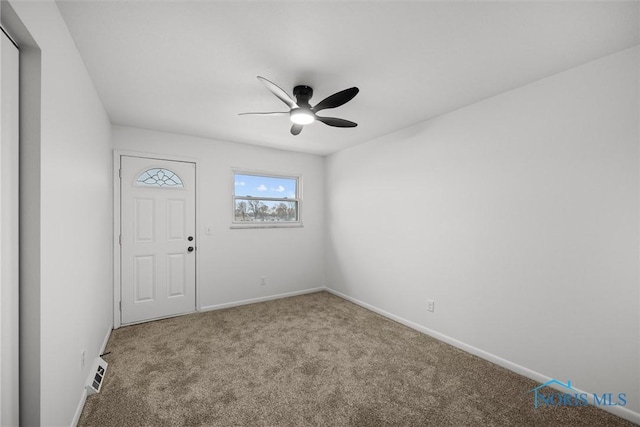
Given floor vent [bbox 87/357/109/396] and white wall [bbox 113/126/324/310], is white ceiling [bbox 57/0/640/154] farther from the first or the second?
floor vent [bbox 87/357/109/396]

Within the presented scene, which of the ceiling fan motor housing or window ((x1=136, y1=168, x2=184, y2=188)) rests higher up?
the ceiling fan motor housing

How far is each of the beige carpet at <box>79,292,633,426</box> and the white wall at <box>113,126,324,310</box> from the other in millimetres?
830

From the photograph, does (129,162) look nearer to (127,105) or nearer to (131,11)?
(127,105)

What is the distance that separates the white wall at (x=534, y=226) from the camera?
178 cm

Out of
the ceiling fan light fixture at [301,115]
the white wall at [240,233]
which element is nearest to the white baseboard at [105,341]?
the white wall at [240,233]

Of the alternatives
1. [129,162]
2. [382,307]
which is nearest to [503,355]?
[382,307]

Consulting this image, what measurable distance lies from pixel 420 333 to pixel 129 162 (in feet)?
13.1

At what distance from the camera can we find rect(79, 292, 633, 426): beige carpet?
→ 5.77 feet

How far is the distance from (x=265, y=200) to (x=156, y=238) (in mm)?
1592

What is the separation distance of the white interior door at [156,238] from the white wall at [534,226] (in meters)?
2.73

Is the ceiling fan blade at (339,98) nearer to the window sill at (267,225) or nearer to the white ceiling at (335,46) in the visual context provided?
the white ceiling at (335,46)

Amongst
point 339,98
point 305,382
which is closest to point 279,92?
point 339,98

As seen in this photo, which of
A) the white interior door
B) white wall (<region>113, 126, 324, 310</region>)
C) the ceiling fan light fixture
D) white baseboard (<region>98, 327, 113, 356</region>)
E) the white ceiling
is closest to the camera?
the white ceiling

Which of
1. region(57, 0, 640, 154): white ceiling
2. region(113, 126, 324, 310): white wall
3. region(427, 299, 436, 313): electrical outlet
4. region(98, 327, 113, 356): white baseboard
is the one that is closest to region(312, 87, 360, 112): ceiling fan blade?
region(57, 0, 640, 154): white ceiling
